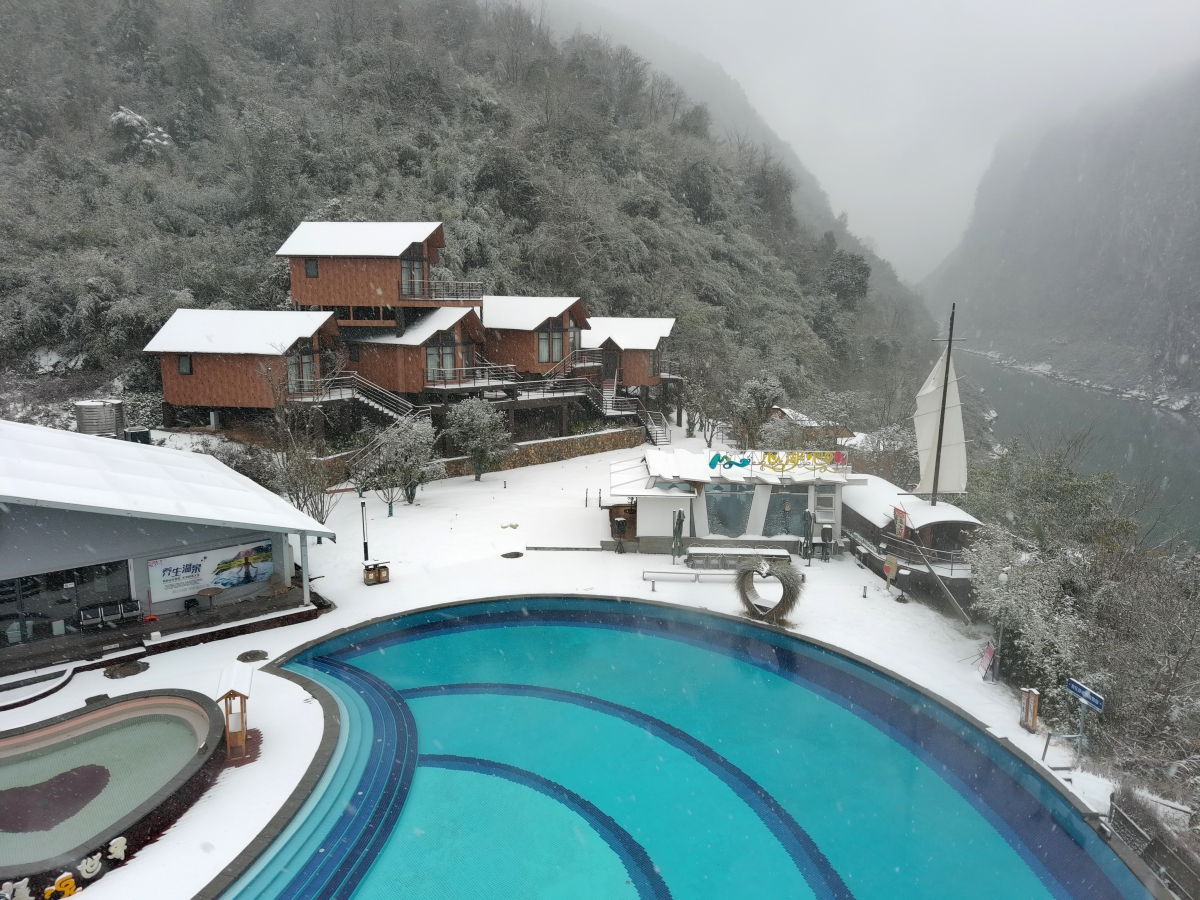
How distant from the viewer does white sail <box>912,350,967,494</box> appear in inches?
666

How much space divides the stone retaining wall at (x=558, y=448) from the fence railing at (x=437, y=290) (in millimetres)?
6859

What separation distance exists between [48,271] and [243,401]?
34.8 ft

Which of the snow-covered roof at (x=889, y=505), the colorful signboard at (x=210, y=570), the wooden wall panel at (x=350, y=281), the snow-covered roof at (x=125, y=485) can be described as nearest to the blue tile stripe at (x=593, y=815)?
the snow-covered roof at (x=125, y=485)

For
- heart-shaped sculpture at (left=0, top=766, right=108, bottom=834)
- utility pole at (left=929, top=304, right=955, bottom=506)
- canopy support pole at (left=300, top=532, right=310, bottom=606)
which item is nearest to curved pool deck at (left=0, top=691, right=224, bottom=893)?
heart-shaped sculpture at (left=0, top=766, right=108, bottom=834)

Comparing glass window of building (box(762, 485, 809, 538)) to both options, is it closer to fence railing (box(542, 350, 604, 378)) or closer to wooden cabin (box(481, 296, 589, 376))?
fence railing (box(542, 350, 604, 378))

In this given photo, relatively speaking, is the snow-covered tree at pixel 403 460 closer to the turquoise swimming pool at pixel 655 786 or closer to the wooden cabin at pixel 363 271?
the wooden cabin at pixel 363 271

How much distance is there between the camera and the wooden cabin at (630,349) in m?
31.5

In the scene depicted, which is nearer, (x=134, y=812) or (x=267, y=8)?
(x=134, y=812)

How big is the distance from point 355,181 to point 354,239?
1215cm

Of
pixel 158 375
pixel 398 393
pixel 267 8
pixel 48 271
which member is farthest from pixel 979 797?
pixel 267 8

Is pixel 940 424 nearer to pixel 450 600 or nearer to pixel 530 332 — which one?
pixel 450 600

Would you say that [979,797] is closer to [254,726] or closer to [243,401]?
[254,726]

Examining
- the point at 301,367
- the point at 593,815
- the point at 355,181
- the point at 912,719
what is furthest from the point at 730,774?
the point at 355,181

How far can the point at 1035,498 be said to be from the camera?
17156 mm
